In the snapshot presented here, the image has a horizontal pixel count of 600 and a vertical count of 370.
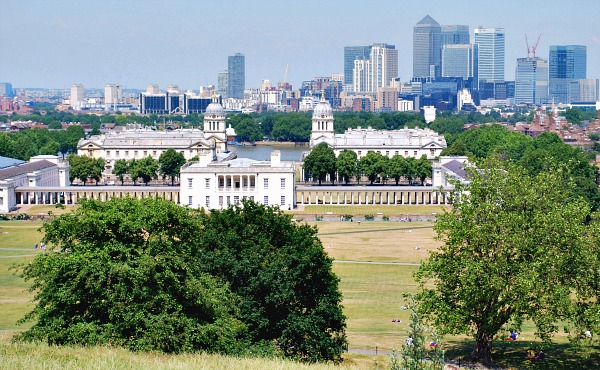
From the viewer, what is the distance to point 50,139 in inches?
5679

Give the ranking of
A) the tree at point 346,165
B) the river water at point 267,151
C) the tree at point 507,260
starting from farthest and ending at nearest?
the river water at point 267,151, the tree at point 346,165, the tree at point 507,260

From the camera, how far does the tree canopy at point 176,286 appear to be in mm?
32438

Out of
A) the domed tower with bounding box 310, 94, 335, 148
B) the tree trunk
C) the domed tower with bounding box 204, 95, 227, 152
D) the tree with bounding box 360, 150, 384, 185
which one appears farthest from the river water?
the tree trunk

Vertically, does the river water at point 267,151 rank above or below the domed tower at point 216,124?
below

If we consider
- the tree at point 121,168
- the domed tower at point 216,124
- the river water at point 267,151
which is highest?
the domed tower at point 216,124

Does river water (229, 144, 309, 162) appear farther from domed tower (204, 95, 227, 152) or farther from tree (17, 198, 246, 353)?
tree (17, 198, 246, 353)

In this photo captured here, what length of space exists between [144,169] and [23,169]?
1283 centimetres

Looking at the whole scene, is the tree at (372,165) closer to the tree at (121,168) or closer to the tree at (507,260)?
the tree at (121,168)

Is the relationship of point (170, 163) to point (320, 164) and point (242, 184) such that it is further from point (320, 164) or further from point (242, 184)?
point (242, 184)

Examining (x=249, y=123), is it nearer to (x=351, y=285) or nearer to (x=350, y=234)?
(x=350, y=234)

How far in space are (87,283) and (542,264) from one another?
619 inches

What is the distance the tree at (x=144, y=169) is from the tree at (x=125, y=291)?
73.0 meters

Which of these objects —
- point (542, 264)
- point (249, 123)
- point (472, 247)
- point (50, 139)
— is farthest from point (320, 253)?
point (249, 123)

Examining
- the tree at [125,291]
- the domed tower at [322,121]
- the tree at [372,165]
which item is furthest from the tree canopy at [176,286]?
the domed tower at [322,121]
